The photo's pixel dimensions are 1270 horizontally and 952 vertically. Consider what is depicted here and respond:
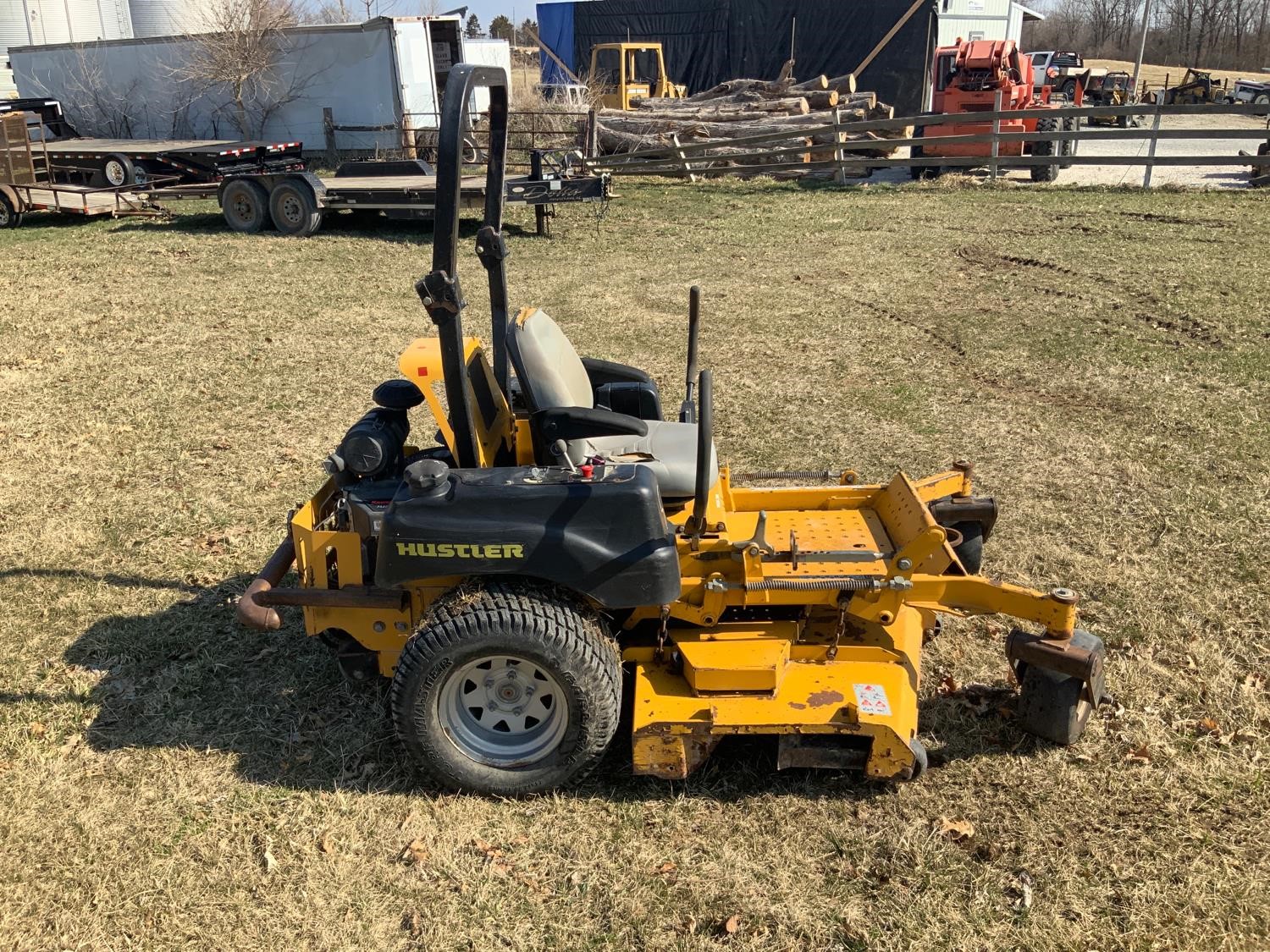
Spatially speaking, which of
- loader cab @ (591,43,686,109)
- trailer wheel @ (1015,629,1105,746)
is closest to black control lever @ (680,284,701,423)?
trailer wheel @ (1015,629,1105,746)

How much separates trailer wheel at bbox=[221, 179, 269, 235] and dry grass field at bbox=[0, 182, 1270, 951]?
13.7 ft

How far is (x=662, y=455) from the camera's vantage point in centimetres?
388

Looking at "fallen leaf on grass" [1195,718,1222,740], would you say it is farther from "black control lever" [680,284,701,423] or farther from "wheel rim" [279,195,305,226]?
"wheel rim" [279,195,305,226]

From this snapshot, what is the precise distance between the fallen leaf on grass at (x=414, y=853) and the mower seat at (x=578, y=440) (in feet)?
4.71

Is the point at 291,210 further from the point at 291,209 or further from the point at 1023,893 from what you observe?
the point at 1023,893

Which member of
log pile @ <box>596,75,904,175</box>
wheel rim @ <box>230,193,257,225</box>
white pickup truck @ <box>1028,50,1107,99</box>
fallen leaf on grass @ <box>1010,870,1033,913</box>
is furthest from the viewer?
white pickup truck @ <box>1028,50,1107,99</box>

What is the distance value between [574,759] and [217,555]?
289 centimetres

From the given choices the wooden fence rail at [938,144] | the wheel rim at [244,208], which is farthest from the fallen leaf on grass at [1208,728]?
the wheel rim at [244,208]

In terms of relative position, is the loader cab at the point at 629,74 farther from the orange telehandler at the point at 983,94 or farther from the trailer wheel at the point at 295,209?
the trailer wheel at the point at 295,209

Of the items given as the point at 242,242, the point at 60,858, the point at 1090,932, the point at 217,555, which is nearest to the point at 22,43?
the point at 242,242

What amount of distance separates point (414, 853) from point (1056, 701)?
2347 millimetres

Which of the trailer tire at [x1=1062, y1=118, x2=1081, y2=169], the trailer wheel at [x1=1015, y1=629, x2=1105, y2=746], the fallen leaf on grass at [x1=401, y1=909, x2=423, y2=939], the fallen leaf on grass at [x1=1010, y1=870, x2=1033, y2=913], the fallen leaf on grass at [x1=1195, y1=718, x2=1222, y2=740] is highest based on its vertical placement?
the trailer tire at [x1=1062, y1=118, x2=1081, y2=169]

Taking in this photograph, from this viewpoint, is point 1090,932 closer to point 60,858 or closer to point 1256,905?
point 1256,905

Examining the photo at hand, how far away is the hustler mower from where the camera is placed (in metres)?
3.36
